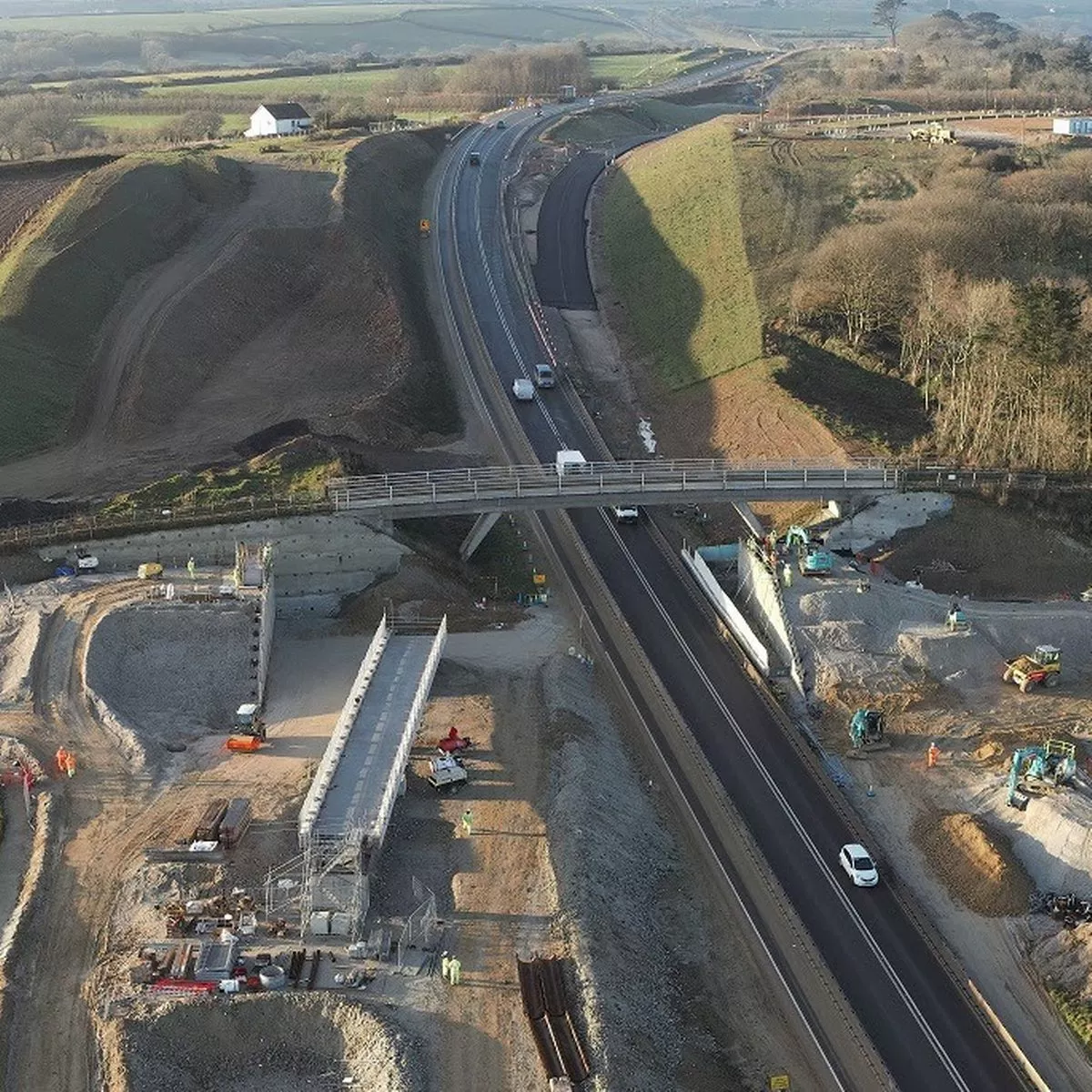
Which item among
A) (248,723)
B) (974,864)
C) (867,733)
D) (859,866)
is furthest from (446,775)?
(974,864)

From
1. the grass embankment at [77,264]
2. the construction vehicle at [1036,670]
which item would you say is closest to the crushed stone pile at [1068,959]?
the construction vehicle at [1036,670]

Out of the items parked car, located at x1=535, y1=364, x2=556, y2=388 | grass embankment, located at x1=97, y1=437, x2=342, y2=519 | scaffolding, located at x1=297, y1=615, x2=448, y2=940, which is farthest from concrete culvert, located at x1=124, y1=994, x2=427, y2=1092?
parked car, located at x1=535, y1=364, x2=556, y2=388

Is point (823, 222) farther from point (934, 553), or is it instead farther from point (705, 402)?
point (934, 553)

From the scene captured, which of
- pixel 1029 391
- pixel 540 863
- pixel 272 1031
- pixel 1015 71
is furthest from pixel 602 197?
pixel 272 1031

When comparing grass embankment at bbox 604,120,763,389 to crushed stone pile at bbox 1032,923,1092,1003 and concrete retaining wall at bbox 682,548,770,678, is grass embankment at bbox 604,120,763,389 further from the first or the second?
crushed stone pile at bbox 1032,923,1092,1003

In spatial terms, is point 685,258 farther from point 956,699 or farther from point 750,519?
point 956,699

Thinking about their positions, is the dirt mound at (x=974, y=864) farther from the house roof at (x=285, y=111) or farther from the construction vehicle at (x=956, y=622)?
the house roof at (x=285, y=111)
